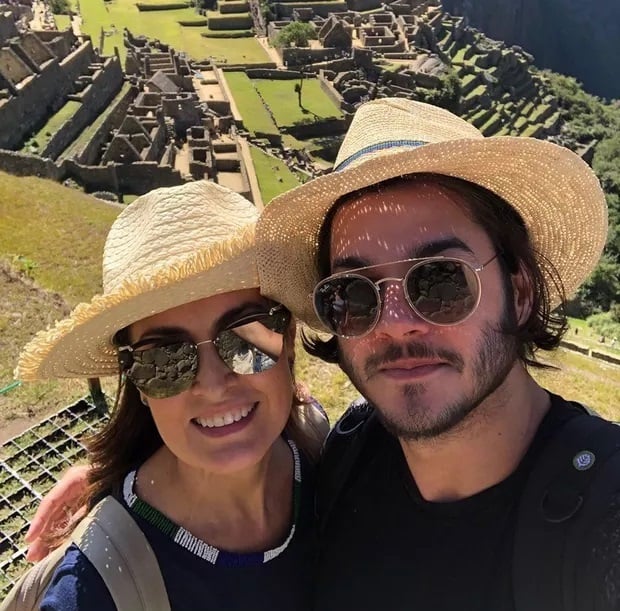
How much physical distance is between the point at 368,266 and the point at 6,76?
21727 mm

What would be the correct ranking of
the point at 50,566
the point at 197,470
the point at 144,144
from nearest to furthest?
the point at 50,566 < the point at 197,470 < the point at 144,144

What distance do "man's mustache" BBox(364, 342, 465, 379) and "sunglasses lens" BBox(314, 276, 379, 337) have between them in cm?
9

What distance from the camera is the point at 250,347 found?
214 centimetres

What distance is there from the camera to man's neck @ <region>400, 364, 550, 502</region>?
2.09 metres

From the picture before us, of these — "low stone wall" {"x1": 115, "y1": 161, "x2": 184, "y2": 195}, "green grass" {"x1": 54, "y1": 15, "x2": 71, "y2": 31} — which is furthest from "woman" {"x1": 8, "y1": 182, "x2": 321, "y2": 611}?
"green grass" {"x1": 54, "y1": 15, "x2": 71, "y2": 31}

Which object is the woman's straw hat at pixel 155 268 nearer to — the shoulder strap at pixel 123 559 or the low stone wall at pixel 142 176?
the shoulder strap at pixel 123 559

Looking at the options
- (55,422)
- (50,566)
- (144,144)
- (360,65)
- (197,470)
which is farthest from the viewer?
(360,65)

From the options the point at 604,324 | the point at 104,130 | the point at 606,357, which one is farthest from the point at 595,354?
the point at 104,130

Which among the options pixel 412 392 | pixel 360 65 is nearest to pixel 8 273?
pixel 412 392

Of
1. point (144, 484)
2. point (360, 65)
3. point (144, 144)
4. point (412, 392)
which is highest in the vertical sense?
point (412, 392)

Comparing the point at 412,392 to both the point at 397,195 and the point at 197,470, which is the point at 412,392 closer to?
the point at 397,195

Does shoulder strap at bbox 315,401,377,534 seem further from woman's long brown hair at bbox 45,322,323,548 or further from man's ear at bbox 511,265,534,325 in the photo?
man's ear at bbox 511,265,534,325

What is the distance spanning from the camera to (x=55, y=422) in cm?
536

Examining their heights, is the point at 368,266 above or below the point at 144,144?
above
